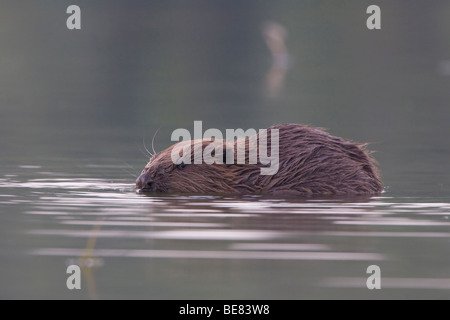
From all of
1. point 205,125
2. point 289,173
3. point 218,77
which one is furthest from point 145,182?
point 218,77

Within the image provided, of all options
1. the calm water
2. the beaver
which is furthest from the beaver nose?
the calm water

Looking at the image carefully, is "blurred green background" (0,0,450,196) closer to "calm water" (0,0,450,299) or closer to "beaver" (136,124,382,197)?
"calm water" (0,0,450,299)

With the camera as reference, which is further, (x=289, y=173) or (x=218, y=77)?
(x=218, y=77)

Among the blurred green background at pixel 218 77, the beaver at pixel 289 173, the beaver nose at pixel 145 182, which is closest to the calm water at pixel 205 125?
the blurred green background at pixel 218 77

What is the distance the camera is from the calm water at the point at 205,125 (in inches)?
275

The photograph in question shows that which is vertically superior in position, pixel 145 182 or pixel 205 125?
pixel 205 125

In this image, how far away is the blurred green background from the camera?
15625 mm

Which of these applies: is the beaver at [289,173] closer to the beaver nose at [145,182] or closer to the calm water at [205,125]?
the beaver nose at [145,182]

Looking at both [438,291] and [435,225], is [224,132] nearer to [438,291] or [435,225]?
[435,225]

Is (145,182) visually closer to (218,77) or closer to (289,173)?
(289,173)

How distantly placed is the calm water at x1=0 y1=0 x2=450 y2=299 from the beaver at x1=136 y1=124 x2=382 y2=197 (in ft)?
1.00

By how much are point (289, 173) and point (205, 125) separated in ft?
25.1

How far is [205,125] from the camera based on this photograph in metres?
17.9
